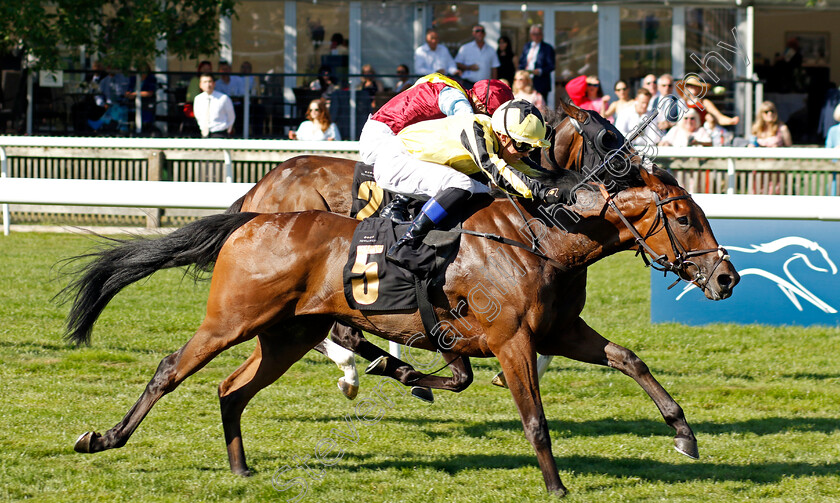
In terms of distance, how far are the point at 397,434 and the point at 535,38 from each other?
373 inches

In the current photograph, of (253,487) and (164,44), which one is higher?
(164,44)

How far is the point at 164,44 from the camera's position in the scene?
15.1 metres

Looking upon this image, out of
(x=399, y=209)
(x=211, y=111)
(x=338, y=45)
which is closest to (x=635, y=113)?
(x=211, y=111)

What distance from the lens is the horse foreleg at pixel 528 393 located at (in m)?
4.30

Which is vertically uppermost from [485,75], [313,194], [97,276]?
[485,75]

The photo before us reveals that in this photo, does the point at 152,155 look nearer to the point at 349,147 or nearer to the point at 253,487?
the point at 349,147

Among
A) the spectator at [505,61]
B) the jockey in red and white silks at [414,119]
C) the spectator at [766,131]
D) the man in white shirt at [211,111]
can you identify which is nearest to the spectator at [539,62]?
the spectator at [505,61]

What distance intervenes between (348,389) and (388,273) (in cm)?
139

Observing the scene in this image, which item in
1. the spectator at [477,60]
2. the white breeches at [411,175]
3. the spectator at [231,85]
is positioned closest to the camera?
the white breeches at [411,175]

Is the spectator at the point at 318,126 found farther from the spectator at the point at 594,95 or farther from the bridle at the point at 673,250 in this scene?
the bridle at the point at 673,250

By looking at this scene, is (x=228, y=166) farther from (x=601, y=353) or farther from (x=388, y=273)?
(x=601, y=353)

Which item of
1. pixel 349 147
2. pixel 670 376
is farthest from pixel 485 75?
pixel 670 376

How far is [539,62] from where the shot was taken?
13.6 metres

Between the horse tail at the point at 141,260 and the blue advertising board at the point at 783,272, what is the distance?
13.3ft
